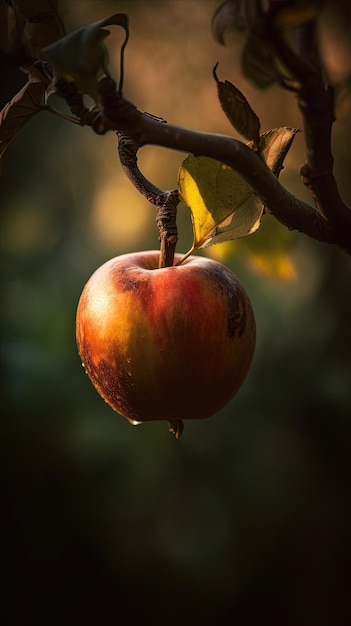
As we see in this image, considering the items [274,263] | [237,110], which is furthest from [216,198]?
[274,263]

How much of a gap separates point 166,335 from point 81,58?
0.63ft

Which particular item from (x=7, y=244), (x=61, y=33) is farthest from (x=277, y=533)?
(x=61, y=33)

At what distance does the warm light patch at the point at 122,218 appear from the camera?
3.91 ft

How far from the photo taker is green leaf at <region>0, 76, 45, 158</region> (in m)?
0.43

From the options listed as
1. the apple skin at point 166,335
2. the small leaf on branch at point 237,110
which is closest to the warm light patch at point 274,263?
the apple skin at point 166,335

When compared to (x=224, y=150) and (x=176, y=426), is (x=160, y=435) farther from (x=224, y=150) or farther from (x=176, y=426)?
(x=224, y=150)

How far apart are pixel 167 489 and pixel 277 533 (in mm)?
178

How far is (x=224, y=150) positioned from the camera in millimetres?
358

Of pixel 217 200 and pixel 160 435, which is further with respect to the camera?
pixel 160 435

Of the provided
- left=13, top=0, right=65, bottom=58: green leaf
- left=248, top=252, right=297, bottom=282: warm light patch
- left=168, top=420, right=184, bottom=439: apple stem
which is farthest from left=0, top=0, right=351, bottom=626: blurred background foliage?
left=13, top=0, right=65, bottom=58: green leaf

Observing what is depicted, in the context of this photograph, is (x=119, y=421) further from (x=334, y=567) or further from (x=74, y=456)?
(x=334, y=567)

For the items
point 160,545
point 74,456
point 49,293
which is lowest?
point 160,545

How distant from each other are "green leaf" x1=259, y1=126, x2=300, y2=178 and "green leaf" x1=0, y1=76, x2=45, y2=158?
0.42ft

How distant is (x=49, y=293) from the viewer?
1.22m
